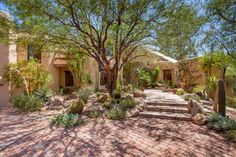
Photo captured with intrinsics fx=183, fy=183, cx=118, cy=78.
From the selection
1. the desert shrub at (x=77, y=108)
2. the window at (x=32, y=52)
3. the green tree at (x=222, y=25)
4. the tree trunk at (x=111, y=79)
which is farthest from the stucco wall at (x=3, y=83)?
the green tree at (x=222, y=25)

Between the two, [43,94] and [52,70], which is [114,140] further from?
[52,70]

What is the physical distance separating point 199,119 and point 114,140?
3.74 metres

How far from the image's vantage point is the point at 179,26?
9.12m

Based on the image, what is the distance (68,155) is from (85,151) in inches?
18.4

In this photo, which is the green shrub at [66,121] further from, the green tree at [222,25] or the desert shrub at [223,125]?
the green tree at [222,25]

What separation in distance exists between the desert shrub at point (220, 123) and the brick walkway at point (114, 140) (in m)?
0.32

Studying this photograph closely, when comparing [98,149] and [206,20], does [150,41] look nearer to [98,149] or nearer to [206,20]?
[206,20]

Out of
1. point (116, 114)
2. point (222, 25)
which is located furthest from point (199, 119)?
point (222, 25)

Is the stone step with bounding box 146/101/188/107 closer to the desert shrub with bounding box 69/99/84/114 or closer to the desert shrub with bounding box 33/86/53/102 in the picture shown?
the desert shrub with bounding box 69/99/84/114

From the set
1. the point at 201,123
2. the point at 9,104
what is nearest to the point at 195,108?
the point at 201,123

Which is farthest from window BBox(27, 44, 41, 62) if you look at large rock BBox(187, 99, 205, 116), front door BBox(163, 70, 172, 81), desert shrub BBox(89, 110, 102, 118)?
front door BBox(163, 70, 172, 81)

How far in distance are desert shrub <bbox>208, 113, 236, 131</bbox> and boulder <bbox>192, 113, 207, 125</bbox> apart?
0.20m

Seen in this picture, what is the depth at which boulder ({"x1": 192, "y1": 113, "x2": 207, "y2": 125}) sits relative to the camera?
717 cm

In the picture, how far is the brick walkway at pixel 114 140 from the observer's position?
4895 millimetres
